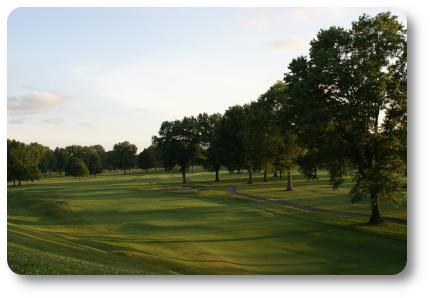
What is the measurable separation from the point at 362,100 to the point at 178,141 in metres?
47.0

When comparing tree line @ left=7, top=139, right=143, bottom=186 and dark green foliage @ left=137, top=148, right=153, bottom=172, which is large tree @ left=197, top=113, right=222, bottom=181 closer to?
tree line @ left=7, top=139, right=143, bottom=186

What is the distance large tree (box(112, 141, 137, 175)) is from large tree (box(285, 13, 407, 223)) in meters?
110

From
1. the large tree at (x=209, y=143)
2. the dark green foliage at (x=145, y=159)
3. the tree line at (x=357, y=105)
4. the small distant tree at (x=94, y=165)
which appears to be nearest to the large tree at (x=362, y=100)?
the tree line at (x=357, y=105)

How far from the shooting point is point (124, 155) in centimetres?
11944

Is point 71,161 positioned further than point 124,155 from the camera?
No

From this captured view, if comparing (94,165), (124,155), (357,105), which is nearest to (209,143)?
(357,105)

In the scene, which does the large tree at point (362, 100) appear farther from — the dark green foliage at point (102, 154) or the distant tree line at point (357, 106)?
the dark green foliage at point (102, 154)

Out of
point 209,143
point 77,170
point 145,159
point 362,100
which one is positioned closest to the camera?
point 362,100

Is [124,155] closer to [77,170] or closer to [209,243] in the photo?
[77,170]

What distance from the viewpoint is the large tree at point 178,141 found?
193 ft

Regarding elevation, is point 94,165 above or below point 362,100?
below

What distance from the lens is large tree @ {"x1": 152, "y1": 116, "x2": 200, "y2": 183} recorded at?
2314 inches

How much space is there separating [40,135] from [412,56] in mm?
20726

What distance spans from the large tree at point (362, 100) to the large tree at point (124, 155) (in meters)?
110
